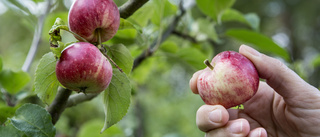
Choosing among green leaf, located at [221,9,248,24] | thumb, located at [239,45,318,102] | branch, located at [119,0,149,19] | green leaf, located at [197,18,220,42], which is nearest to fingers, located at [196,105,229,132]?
thumb, located at [239,45,318,102]

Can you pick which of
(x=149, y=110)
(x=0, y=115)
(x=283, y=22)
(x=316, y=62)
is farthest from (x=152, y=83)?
(x=283, y=22)

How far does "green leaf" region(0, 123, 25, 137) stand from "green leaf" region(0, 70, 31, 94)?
315 millimetres

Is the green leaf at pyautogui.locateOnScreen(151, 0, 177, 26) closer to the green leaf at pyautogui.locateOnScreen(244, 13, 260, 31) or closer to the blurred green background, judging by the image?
the blurred green background

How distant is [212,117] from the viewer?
574mm

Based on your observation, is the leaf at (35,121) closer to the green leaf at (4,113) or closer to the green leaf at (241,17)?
the green leaf at (4,113)

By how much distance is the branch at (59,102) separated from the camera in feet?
1.85

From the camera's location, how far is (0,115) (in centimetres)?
58

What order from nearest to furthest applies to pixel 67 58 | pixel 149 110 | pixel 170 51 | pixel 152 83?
pixel 67 58 → pixel 170 51 → pixel 152 83 → pixel 149 110

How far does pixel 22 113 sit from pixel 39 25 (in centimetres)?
54

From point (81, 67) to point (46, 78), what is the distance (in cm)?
10

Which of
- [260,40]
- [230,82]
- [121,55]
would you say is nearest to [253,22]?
[260,40]

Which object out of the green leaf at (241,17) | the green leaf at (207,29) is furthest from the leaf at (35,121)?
the green leaf at (241,17)

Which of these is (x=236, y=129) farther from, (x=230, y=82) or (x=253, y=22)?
(x=253, y=22)

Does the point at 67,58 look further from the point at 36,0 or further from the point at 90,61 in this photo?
the point at 36,0
